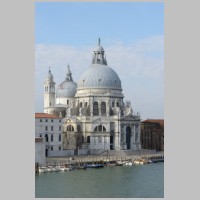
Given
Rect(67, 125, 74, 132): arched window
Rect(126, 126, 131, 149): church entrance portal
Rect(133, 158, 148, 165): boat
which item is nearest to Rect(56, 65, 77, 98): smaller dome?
Rect(67, 125, 74, 132): arched window

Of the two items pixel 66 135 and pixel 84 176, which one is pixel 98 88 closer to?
pixel 66 135

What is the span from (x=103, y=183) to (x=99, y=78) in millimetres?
20420

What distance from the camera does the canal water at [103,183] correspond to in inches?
942

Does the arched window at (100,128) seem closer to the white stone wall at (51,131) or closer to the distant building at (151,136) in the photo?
the white stone wall at (51,131)

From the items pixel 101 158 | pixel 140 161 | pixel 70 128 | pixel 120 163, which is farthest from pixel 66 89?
pixel 120 163

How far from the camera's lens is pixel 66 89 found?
169 ft

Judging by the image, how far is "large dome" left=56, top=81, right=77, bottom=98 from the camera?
51.2 m

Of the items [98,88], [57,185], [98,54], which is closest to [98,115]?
[98,88]

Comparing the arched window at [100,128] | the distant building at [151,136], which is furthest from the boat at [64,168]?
the distant building at [151,136]

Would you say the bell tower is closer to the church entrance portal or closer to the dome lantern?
the dome lantern

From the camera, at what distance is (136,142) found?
46625 millimetres

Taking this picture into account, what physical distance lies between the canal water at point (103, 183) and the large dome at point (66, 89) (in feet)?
56.2

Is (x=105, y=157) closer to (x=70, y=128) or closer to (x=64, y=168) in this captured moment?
(x=70, y=128)

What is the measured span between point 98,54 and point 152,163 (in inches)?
554
